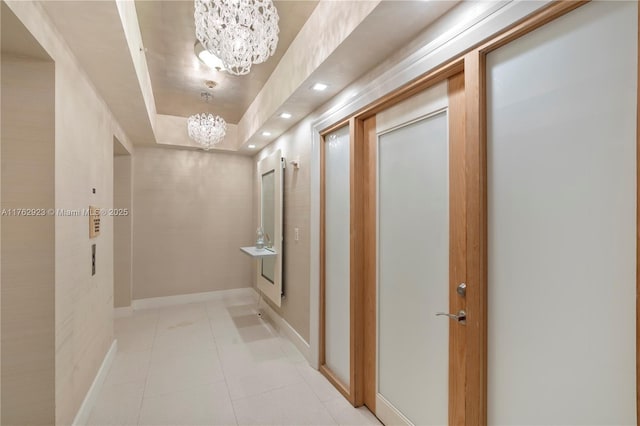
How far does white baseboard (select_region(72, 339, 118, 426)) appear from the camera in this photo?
195 centimetres

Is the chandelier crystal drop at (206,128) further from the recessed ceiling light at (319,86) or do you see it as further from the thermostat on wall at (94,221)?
the recessed ceiling light at (319,86)

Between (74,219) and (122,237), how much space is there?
2.63 meters

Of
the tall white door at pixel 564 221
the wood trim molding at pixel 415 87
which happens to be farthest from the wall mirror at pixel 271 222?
the tall white door at pixel 564 221

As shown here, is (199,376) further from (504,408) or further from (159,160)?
(159,160)

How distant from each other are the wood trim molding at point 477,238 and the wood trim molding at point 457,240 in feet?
0.33

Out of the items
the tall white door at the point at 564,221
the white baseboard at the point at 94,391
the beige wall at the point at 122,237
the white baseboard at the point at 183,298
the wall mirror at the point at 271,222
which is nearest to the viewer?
the tall white door at the point at 564,221

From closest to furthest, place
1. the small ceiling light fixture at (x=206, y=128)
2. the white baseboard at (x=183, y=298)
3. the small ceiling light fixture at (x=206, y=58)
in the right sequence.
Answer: the small ceiling light fixture at (x=206, y=58) → the small ceiling light fixture at (x=206, y=128) → the white baseboard at (x=183, y=298)

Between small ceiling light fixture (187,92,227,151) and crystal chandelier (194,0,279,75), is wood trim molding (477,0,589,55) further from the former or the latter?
small ceiling light fixture (187,92,227,151)

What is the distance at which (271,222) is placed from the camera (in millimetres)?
3977

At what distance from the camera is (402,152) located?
1.86 m

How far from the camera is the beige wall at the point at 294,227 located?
9.80 ft

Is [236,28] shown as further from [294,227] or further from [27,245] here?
[294,227]

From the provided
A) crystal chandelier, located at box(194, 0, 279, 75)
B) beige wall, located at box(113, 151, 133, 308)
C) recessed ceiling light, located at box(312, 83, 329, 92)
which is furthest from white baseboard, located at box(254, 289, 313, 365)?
crystal chandelier, located at box(194, 0, 279, 75)

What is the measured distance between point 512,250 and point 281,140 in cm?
299
